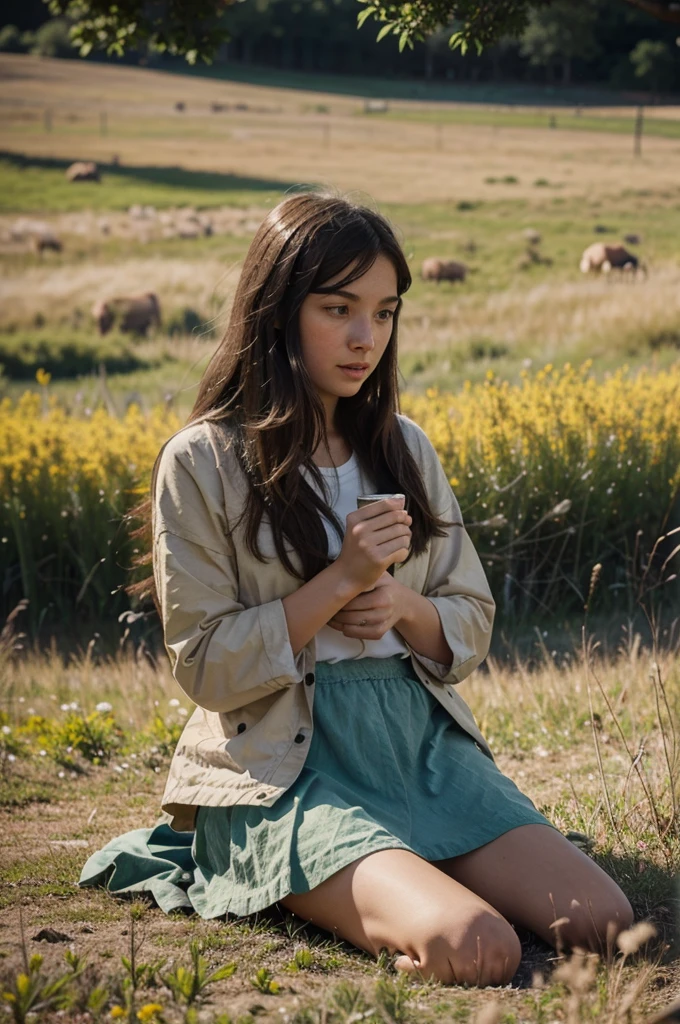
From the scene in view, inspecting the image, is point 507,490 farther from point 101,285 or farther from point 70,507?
point 101,285

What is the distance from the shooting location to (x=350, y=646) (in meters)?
2.85

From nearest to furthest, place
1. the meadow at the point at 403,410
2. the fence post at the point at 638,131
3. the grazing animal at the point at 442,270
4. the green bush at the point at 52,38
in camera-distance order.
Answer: the meadow at the point at 403,410 < the fence post at the point at 638,131 < the green bush at the point at 52,38 < the grazing animal at the point at 442,270

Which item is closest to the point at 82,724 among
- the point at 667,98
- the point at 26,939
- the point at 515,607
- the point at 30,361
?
the point at 26,939

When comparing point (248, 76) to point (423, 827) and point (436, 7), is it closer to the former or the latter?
point (436, 7)

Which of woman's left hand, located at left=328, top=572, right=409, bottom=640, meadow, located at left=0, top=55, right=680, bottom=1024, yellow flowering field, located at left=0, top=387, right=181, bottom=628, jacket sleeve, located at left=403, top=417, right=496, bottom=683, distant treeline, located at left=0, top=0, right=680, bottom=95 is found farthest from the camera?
distant treeline, located at left=0, top=0, right=680, bottom=95

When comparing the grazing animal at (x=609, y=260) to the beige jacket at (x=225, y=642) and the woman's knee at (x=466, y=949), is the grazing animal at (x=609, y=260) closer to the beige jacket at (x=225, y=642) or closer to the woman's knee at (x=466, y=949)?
the beige jacket at (x=225, y=642)

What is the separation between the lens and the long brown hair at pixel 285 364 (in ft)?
8.95

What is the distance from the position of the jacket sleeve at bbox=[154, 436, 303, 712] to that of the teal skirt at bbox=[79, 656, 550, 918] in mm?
196

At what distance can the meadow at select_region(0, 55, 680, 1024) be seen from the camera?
2.55 metres

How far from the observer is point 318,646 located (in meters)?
2.81

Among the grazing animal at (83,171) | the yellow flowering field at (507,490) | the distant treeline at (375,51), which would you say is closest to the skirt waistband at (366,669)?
the yellow flowering field at (507,490)

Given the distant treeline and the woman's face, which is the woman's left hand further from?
the distant treeline

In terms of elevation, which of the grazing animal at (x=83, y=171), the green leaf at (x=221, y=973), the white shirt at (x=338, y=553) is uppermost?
the grazing animal at (x=83, y=171)

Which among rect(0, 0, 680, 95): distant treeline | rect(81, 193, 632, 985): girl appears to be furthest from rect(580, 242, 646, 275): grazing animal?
rect(81, 193, 632, 985): girl
